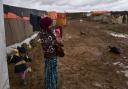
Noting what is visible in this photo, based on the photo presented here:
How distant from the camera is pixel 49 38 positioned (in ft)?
20.0

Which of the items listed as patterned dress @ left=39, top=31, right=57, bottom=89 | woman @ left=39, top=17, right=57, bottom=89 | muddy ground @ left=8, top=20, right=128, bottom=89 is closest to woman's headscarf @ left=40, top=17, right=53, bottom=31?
woman @ left=39, top=17, right=57, bottom=89

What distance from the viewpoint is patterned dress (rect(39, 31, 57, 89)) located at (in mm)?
6104

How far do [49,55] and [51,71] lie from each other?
15.3 inches

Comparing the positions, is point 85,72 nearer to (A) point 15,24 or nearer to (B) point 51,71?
(B) point 51,71

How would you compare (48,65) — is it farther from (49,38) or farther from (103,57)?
(103,57)

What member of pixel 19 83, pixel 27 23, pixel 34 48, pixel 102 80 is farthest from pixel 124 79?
pixel 27 23

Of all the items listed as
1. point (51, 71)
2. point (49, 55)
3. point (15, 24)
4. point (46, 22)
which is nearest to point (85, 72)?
point (51, 71)

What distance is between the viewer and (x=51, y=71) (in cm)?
633

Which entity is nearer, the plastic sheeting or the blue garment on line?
the blue garment on line

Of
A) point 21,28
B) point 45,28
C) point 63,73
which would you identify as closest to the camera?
point 45,28

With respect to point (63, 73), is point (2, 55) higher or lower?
higher

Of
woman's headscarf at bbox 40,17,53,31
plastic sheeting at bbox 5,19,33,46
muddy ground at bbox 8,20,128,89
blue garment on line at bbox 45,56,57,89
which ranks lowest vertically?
muddy ground at bbox 8,20,128,89

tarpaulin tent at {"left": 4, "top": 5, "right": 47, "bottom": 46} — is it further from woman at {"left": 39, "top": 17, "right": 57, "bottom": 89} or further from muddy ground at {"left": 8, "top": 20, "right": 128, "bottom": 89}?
woman at {"left": 39, "top": 17, "right": 57, "bottom": 89}

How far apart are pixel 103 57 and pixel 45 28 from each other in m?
6.91
